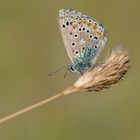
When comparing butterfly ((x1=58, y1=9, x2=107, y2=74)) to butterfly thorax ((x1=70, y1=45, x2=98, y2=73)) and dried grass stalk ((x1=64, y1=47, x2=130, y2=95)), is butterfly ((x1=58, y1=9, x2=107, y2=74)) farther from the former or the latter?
dried grass stalk ((x1=64, y1=47, x2=130, y2=95))

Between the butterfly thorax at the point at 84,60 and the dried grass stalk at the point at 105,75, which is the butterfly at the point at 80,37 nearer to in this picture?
the butterfly thorax at the point at 84,60

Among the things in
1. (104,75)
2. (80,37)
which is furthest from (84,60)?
(104,75)

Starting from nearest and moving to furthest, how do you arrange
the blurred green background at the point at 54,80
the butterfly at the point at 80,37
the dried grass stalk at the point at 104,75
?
the dried grass stalk at the point at 104,75, the butterfly at the point at 80,37, the blurred green background at the point at 54,80

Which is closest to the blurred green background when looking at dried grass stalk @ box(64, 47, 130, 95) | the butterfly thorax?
the butterfly thorax

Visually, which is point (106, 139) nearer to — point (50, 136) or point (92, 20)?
point (50, 136)

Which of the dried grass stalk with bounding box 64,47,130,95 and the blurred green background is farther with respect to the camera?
the blurred green background

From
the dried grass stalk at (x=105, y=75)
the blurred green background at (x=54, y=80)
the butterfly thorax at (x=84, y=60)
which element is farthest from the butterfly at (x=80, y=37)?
the blurred green background at (x=54, y=80)

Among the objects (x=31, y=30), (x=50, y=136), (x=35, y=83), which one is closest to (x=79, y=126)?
(x=50, y=136)
